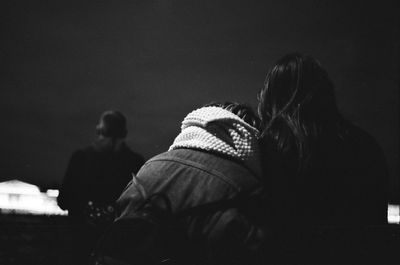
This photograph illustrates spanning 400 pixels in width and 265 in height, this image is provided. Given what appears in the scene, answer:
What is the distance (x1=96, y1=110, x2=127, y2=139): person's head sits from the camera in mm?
3248

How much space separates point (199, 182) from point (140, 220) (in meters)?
0.27

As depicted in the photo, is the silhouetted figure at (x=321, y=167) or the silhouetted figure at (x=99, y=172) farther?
the silhouetted figure at (x=99, y=172)

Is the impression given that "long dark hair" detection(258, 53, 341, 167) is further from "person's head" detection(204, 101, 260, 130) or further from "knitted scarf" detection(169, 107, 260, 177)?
"knitted scarf" detection(169, 107, 260, 177)

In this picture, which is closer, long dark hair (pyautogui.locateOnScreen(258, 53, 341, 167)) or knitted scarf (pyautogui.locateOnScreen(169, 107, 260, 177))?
knitted scarf (pyautogui.locateOnScreen(169, 107, 260, 177))

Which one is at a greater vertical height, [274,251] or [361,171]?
[361,171]

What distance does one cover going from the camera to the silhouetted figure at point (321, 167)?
1.53 meters

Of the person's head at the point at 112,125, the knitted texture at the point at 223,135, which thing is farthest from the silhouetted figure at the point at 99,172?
the knitted texture at the point at 223,135

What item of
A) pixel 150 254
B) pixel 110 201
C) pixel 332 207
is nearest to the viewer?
pixel 150 254

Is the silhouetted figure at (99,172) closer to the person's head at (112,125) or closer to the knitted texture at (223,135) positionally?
the person's head at (112,125)

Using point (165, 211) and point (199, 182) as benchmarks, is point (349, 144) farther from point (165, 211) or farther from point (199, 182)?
point (165, 211)

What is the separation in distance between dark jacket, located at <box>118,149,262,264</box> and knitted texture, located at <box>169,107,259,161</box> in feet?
0.13

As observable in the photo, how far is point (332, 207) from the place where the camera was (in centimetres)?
157

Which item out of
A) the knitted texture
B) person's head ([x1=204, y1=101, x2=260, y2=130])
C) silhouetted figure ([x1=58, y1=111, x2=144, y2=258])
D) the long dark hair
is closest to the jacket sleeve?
the knitted texture

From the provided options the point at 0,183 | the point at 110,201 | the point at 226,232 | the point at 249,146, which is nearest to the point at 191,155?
the point at 249,146
